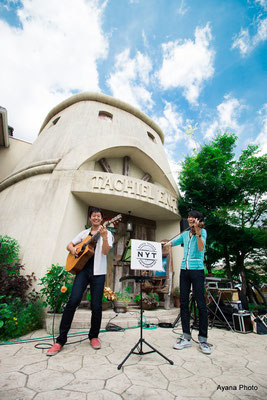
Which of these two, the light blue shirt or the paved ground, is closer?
the paved ground

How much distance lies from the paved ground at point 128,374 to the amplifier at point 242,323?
115cm

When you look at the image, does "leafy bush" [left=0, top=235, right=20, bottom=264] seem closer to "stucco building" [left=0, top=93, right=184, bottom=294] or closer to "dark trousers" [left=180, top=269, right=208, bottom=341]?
"stucco building" [left=0, top=93, right=184, bottom=294]

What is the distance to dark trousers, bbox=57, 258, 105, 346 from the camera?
2701 mm

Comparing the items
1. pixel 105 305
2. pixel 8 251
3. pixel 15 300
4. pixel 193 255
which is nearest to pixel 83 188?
pixel 8 251

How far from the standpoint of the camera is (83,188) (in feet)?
19.4

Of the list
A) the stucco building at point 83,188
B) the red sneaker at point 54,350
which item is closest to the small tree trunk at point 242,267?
the stucco building at point 83,188

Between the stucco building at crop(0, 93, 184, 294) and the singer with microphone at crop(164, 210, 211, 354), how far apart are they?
129 inches

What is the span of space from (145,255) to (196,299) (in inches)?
42.6

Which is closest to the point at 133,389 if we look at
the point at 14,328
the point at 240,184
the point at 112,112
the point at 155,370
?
the point at 155,370

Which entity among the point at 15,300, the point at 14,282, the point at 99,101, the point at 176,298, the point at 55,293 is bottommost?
the point at 176,298

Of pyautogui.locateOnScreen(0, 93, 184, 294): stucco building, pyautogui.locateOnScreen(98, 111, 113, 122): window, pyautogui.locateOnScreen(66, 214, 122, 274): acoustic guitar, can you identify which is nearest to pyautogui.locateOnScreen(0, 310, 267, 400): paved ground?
pyautogui.locateOnScreen(66, 214, 122, 274): acoustic guitar

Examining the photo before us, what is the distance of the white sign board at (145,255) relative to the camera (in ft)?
8.98

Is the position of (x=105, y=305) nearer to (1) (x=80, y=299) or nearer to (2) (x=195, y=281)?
(1) (x=80, y=299)

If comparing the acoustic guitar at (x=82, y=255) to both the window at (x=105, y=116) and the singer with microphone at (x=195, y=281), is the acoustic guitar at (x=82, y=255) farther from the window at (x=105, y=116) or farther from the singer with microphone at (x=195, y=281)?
the window at (x=105, y=116)
